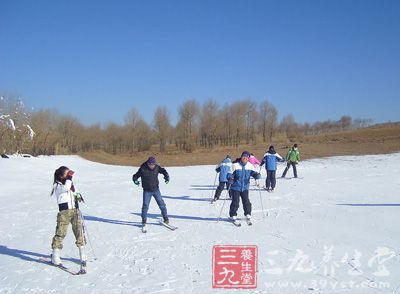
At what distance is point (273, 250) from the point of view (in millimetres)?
7402

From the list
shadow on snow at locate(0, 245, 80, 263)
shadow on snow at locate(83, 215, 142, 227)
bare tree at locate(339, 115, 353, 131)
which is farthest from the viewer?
bare tree at locate(339, 115, 353, 131)

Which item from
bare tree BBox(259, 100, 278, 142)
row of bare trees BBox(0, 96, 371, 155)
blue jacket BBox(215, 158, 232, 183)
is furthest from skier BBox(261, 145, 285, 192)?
bare tree BBox(259, 100, 278, 142)

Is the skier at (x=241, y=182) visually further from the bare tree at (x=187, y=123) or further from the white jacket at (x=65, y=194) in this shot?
the bare tree at (x=187, y=123)

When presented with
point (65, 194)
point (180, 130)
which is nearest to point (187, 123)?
point (180, 130)

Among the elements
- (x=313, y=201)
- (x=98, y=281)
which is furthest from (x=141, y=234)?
(x=313, y=201)

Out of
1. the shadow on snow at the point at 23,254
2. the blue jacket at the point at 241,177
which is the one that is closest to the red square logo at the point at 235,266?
the blue jacket at the point at 241,177

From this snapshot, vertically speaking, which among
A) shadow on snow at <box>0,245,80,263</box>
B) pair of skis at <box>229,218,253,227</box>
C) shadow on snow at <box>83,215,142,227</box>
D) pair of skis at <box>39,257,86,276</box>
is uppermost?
pair of skis at <box>229,218,253,227</box>

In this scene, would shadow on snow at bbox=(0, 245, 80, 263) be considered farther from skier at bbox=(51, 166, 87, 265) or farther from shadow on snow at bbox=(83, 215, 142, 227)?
shadow on snow at bbox=(83, 215, 142, 227)

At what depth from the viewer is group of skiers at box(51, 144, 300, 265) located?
6.98 m

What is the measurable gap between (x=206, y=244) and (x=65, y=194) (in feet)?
9.79

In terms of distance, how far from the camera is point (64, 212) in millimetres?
6992

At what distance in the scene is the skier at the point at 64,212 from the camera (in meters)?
6.93

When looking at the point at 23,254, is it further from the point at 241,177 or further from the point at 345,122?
the point at 345,122

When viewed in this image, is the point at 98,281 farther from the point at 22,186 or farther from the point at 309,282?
the point at 22,186
